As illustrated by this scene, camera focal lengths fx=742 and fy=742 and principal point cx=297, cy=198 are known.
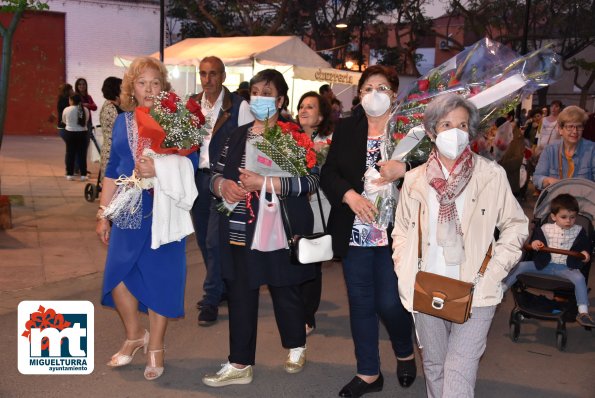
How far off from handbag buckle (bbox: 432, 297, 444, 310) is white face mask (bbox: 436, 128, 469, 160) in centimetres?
72

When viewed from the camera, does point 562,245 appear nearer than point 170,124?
No

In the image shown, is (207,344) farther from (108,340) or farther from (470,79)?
(470,79)

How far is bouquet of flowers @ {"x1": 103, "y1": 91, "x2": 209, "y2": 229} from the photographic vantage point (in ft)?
15.6

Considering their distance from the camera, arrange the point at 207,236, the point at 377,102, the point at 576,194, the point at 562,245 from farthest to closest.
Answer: the point at 576,194, the point at 562,245, the point at 207,236, the point at 377,102

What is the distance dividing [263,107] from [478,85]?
1362 mm

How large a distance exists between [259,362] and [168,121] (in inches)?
77.2

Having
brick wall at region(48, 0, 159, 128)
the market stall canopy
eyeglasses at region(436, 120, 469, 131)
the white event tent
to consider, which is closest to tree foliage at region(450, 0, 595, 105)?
brick wall at region(48, 0, 159, 128)

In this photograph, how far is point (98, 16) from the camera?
92.6 ft

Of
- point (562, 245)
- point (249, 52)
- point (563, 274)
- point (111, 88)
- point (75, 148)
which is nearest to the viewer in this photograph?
point (563, 274)

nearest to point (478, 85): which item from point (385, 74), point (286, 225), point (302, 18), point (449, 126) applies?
point (385, 74)

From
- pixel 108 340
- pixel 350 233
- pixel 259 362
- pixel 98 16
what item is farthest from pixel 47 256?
pixel 98 16

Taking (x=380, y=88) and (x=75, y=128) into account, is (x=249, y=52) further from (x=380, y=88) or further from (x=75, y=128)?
(x=380, y=88)

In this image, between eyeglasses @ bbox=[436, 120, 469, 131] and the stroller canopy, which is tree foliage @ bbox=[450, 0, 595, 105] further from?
eyeglasses @ bbox=[436, 120, 469, 131]

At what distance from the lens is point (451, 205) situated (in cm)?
379
